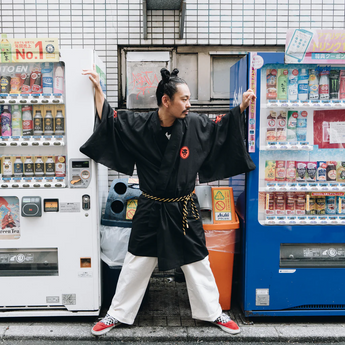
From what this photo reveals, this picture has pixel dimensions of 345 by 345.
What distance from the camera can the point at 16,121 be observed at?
3.26m

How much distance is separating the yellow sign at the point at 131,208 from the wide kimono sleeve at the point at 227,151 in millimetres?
744

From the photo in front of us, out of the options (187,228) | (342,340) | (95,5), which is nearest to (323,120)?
(187,228)

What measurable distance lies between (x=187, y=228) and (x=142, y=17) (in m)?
2.78

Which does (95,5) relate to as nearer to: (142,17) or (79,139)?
(142,17)

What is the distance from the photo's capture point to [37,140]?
10.3ft

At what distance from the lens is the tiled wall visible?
437 centimetres

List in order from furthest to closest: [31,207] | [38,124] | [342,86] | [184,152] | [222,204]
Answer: [222,204]
[342,86]
[38,124]
[31,207]
[184,152]

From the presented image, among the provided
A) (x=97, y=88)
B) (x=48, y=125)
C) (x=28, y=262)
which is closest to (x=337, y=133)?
(x=97, y=88)

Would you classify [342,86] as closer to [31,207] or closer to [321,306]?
[321,306]

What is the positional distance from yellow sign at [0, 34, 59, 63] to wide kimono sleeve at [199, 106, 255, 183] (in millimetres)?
1542

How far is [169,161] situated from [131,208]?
2.62 feet

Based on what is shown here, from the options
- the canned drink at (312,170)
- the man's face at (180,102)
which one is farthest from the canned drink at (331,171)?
the man's face at (180,102)

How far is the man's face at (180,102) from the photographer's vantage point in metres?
2.90

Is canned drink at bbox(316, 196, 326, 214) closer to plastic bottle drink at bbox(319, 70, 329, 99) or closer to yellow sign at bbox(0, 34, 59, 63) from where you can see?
plastic bottle drink at bbox(319, 70, 329, 99)
